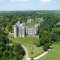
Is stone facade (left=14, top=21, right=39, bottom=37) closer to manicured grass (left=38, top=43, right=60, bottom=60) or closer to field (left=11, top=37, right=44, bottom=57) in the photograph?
field (left=11, top=37, right=44, bottom=57)

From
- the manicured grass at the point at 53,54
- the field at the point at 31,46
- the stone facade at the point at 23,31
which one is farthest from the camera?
the stone facade at the point at 23,31

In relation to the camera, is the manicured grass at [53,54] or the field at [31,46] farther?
the field at [31,46]

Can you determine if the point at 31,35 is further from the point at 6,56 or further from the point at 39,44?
the point at 6,56

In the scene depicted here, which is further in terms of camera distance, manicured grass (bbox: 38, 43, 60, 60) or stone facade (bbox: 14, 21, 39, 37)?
stone facade (bbox: 14, 21, 39, 37)

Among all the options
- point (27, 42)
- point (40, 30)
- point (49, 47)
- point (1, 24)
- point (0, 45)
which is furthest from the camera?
point (1, 24)

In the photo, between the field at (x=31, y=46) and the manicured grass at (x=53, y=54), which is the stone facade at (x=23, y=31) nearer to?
the field at (x=31, y=46)

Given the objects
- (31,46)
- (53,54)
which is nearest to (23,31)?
(31,46)

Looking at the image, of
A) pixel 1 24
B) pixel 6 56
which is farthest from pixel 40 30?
pixel 6 56

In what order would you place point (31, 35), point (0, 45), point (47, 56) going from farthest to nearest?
point (31, 35) < point (0, 45) < point (47, 56)

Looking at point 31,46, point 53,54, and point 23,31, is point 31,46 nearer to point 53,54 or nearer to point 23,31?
point 53,54

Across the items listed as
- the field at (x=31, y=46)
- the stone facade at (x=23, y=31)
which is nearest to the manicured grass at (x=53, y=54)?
the field at (x=31, y=46)

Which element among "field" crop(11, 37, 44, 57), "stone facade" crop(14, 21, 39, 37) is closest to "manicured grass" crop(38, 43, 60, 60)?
"field" crop(11, 37, 44, 57)
